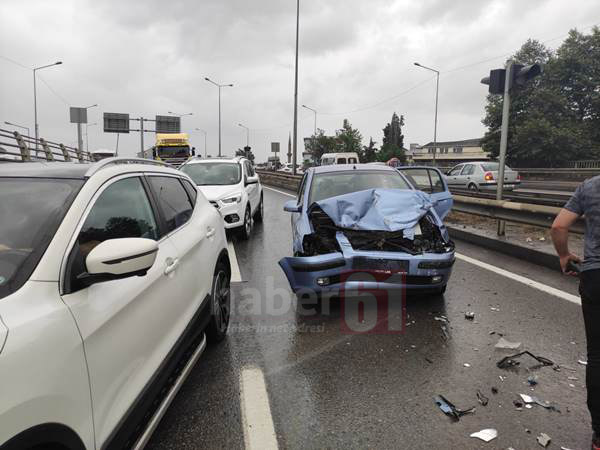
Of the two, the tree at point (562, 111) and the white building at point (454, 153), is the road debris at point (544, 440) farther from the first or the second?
the white building at point (454, 153)

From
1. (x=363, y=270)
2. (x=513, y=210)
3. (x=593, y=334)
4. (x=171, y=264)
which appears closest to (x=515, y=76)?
(x=513, y=210)

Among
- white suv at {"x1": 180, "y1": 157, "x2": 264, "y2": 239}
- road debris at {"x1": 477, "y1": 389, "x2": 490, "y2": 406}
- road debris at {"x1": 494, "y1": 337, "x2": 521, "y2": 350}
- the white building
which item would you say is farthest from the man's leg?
the white building

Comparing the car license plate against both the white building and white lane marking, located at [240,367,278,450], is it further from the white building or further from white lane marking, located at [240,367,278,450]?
the white building

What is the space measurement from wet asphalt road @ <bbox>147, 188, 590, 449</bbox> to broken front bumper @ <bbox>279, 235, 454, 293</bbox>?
393mm

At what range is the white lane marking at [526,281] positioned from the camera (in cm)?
482

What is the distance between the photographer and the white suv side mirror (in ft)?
5.63

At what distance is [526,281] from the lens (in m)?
5.50

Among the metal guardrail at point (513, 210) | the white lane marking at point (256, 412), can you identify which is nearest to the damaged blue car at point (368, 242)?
the white lane marking at point (256, 412)

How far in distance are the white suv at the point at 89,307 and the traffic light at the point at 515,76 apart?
24.6 ft

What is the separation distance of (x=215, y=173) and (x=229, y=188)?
1043mm

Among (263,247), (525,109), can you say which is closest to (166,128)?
(525,109)

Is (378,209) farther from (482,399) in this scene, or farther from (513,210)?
(513,210)

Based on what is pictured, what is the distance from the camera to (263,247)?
800 cm

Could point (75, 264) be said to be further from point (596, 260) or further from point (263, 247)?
point (263, 247)
